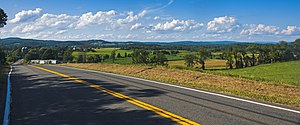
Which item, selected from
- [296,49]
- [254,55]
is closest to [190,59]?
[254,55]

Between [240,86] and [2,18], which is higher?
[2,18]

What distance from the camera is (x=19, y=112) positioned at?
7.79 m

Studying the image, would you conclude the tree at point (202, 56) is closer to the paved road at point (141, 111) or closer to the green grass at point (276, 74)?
the green grass at point (276, 74)

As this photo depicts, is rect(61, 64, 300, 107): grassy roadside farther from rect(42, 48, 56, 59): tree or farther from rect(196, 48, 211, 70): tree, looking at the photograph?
rect(42, 48, 56, 59): tree

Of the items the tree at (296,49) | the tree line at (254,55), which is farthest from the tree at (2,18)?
the tree at (296,49)

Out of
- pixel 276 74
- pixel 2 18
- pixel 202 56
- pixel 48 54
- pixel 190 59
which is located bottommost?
pixel 276 74

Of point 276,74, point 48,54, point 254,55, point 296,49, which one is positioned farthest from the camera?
point 48,54

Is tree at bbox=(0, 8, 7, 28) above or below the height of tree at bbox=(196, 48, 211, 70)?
above

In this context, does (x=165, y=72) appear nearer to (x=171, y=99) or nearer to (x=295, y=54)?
(x=171, y=99)

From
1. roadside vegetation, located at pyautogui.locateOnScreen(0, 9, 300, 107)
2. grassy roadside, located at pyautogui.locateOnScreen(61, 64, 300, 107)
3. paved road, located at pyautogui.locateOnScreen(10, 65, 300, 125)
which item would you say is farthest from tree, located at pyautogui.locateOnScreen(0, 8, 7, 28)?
paved road, located at pyautogui.locateOnScreen(10, 65, 300, 125)

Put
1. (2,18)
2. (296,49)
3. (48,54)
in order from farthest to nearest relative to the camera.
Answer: (48,54), (296,49), (2,18)

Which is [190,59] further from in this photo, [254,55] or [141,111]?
[141,111]

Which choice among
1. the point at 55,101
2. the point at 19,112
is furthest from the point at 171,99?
the point at 19,112

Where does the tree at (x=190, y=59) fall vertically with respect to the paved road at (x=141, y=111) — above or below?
below
